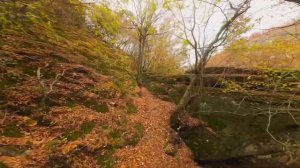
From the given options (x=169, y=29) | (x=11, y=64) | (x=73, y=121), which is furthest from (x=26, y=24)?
(x=169, y=29)

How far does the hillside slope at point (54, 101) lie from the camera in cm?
440

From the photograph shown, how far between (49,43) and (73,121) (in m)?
3.89

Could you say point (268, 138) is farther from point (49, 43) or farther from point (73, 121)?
point (49, 43)

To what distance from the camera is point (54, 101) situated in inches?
230

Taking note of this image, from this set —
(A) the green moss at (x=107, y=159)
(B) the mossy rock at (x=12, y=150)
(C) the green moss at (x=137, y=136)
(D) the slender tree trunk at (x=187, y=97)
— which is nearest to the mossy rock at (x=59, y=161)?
(B) the mossy rock at (x=12, y=150)

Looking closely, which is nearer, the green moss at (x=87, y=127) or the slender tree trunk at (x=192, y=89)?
the green moss at (x=87, y=127)

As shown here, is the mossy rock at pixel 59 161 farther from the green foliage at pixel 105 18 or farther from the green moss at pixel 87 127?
the green foliage at pixel 105 18

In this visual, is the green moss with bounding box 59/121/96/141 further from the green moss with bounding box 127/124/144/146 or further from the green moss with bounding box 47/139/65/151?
the green moss with bounding box 127/124/144/146

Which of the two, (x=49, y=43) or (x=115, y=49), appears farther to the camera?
(x=115, y=49)

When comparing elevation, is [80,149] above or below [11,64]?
below

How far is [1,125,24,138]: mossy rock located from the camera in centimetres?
438

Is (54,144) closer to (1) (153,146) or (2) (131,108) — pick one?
(1) (153,146)

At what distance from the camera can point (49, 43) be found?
27.1ft

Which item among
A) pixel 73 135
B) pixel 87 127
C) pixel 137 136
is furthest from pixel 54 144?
pixel 137 136
